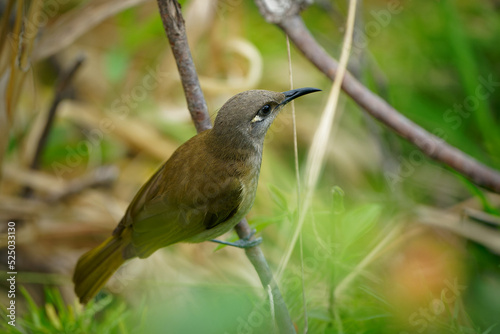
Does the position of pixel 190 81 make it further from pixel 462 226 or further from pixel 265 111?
pixel 462 226

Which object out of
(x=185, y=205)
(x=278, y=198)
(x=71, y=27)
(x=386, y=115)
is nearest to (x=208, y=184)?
(x=185, y=205)

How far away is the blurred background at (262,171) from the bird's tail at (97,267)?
155 mm

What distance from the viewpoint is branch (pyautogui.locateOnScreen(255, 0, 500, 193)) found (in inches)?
101

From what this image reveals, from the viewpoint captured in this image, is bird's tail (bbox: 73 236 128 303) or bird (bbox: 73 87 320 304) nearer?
bird (bbox: 73 87 320 304)

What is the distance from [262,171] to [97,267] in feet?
5.72

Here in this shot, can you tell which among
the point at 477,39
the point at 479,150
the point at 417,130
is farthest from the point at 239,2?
the point at 417,130

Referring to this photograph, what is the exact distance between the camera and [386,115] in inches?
102

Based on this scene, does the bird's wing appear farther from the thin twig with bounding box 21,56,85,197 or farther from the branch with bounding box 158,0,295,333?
the thin twig with bounding box 21,56,85,197


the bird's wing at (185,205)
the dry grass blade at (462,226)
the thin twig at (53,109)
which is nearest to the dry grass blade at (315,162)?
the bird's wing at (185,205)

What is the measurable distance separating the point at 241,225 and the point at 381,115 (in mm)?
831

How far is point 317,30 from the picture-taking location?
4844mm

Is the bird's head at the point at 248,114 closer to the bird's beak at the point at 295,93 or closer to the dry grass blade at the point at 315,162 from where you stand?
the bird's beak at the point at 295,93

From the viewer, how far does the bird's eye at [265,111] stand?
94.7 inches

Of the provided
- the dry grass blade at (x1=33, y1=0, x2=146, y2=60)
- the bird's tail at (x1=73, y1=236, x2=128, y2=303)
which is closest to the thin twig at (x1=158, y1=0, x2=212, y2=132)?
the bird's tail at (x1=73, y1=236, x2=128, y2=303)
